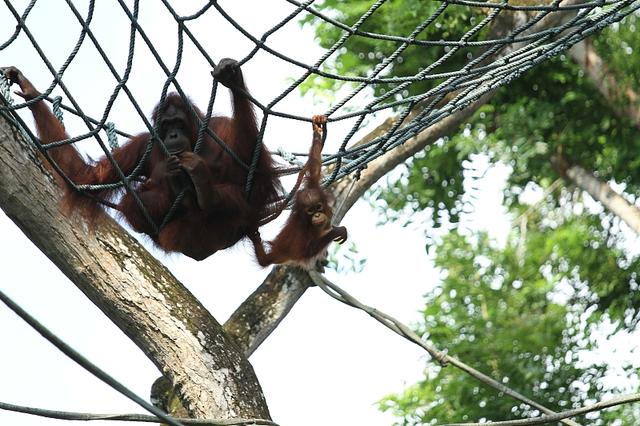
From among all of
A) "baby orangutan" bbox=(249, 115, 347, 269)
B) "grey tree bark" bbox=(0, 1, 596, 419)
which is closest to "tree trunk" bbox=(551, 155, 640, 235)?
"baby orangutan" bbox=(249, 115, 347, 269)

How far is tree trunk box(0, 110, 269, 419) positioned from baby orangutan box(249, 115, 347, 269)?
346 millimetres

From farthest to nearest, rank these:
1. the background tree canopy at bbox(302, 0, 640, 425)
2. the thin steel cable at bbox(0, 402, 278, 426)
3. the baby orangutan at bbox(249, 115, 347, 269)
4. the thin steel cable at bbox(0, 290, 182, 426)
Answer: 1. the background tree canopy at bbox(302, 0, 640, 425)
2. the baby orangutan at bbox(249, 115, 347, 269)
3. the thin steel cable at bbox(0, 402, 278, 426)
4. the thin steel cable at bbox(0, 290, 182, 426)

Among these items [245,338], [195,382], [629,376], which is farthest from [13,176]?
[629,376]

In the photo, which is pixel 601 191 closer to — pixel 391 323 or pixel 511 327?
pixel 511 327

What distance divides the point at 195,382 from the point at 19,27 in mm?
1300

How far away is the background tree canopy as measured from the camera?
695 centimetres

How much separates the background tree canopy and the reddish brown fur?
2.56 metres

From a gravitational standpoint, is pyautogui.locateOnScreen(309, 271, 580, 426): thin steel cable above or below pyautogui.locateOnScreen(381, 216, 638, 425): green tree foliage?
below

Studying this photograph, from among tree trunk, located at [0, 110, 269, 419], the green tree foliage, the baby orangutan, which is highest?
the green tree foliage

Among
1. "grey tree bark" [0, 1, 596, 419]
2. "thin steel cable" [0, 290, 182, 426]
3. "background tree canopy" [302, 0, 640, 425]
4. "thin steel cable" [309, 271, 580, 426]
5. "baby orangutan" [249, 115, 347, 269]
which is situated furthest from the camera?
"background tree canopy" [302, 0, 640, 425]

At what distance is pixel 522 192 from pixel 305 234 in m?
5.00

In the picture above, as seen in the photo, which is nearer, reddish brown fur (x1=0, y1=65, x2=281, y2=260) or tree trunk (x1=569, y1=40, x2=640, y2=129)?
reddish brown fur (x1=0, y1=65, x2=281, y2=260)

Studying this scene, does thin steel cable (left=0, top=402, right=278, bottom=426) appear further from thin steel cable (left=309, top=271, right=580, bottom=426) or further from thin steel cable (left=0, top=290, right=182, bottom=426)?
thin steel cable (left=309, top=271, right=580, bottom=426)

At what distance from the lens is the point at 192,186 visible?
12.7ft
